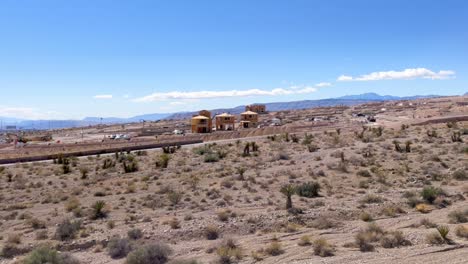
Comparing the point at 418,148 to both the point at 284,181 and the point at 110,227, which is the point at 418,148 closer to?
the point at 284,181

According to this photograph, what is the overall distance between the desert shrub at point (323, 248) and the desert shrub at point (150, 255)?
4406 mm

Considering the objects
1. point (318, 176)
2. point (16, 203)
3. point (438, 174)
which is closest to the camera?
point (16, 203)

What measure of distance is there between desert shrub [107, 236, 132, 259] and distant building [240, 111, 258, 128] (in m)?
88.9

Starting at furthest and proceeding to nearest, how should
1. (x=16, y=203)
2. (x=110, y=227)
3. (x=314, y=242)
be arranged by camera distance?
(x=16, y=203) → (x=110, y=227) → (x=314, y=242)

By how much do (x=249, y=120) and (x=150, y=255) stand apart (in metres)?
94.4

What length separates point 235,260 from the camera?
1227cm

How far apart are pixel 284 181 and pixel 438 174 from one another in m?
8.95

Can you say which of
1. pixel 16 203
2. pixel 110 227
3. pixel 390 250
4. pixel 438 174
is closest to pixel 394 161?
pixel 438 174

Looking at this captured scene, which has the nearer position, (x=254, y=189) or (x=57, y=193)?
(x=254, y=189)

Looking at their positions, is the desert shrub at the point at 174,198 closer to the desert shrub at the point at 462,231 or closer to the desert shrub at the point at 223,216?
the desert shrub at the point at 223,216

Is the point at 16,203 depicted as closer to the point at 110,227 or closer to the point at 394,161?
the point at 110,227

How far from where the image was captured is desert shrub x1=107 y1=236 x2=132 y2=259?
13.4m

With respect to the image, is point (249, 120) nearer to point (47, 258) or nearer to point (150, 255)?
point (150, 255)

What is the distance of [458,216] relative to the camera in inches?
609
